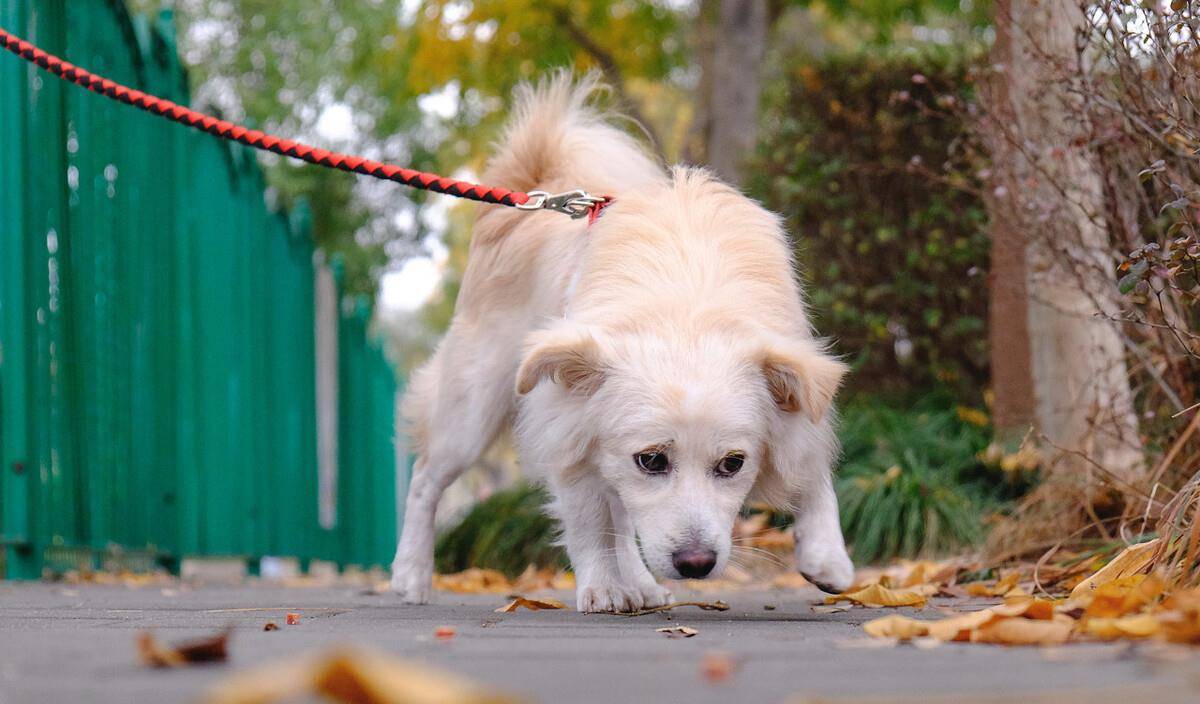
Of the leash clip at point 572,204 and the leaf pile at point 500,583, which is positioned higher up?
the leash clip at point 572,204

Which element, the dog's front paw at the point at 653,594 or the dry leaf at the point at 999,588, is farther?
the dog's front paw at the point at 653,594

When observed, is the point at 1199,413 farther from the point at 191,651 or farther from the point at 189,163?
the point at 189,163

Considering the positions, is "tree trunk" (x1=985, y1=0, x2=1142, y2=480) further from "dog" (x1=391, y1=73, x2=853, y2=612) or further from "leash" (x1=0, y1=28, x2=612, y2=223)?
"leash" (x1=0, y1=28, x2=612, y2=223)

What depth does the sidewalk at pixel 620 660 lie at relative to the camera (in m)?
1.87

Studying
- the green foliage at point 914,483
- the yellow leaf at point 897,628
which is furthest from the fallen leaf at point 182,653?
the green foliage at point 914,483

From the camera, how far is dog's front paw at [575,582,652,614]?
14.0 feet

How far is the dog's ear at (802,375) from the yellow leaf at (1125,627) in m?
1.51

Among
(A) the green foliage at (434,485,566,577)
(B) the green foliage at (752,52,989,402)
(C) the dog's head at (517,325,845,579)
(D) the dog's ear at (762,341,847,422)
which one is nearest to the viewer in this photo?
(C) the dog's head at (517,325,845,579)

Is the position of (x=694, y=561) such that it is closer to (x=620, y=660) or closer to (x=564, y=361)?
(x=564, y=361)

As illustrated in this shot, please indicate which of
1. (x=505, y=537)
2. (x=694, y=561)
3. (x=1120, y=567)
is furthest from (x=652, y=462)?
(x=505, y=537)

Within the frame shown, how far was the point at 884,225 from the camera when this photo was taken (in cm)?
937

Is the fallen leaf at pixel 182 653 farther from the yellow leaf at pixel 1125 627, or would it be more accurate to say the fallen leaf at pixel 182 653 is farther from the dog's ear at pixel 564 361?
the dog's ear at pixel 564 361

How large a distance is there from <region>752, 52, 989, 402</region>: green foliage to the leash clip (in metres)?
4.54

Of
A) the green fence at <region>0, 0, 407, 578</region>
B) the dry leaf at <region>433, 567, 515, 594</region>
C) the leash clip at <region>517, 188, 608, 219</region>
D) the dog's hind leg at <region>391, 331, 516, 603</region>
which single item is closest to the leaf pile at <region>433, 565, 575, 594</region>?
the dry leaf at <region>433, 567, 515, 594</region>
